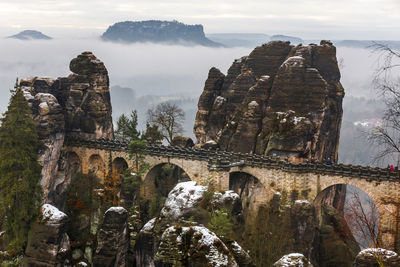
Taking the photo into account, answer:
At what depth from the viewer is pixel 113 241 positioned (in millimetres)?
42406

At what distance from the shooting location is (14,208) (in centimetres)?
4197

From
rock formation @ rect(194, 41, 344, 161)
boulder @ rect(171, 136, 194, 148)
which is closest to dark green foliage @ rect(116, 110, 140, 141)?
boulder @ rect(171, 136, 194, 148)

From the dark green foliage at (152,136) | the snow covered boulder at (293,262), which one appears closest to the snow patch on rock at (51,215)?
the dark green foliage at (152,136)

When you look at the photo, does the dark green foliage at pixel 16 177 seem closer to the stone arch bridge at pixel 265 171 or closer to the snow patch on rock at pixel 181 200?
the stone arch bridge at pixel 265 171

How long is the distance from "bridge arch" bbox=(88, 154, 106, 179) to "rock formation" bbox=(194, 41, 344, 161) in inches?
558

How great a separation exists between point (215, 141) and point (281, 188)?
616 inches

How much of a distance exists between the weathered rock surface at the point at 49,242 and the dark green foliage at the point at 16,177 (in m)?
1.04

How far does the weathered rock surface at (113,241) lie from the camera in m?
42.0

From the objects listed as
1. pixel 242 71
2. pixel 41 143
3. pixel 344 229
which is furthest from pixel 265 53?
pixel 41 143

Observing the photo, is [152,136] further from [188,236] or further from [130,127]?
[188,236]

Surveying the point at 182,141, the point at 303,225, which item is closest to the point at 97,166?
the point at 182,141

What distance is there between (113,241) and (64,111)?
2157 cm

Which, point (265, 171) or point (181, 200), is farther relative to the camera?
point (265, 171)

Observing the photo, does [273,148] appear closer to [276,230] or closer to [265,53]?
[276,230]
